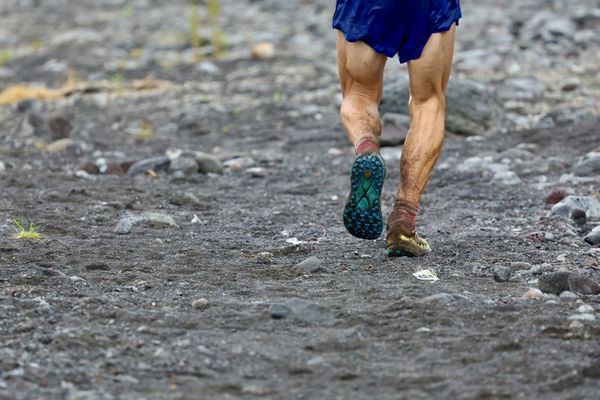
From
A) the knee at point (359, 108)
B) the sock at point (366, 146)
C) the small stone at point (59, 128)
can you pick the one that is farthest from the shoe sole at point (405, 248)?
the small stone at point (59, 128)

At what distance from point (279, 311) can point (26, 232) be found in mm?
1877

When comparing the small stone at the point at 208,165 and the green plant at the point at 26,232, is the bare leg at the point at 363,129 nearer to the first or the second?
the green plant at the point at 26,232

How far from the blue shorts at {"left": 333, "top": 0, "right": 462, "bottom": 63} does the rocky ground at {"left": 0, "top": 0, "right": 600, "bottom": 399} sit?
888 mm

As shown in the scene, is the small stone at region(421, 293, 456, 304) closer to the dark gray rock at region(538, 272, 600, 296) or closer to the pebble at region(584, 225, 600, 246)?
the dark gray rock at region(538, 272, 600, 296)

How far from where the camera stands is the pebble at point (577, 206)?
235 inches

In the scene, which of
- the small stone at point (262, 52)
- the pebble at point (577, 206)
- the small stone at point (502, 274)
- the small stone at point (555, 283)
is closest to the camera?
the small stone at point (555, 283)

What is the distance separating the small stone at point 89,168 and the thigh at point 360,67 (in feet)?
10.2

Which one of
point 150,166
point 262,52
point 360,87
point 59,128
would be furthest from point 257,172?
point 262,52

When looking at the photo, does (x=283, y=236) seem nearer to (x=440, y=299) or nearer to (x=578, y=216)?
(x=578, y=216)

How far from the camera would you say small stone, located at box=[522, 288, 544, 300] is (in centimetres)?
429

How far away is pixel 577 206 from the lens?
238 inches

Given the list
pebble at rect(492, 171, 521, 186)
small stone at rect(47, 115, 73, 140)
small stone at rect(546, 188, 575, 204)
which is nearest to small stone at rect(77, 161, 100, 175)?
small stone at rect(47, 115, 73, 140)

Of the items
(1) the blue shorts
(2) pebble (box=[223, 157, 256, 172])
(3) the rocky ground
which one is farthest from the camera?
(2) pebble (box=[223, 157, 256, 172])

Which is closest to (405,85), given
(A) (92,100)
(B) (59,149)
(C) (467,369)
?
(B) (59,149)
